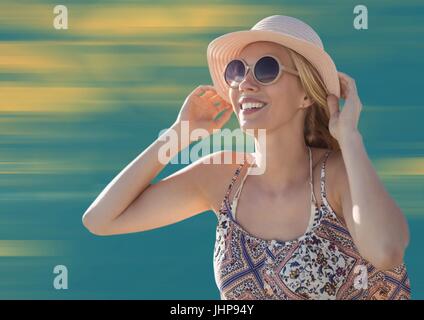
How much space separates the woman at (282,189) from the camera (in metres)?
3.31

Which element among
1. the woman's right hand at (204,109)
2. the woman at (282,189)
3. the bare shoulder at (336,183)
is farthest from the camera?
the woman's right hand at (204,109)

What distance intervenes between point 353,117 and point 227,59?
0.68 metres

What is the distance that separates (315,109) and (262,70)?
328mm

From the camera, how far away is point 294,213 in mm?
3512

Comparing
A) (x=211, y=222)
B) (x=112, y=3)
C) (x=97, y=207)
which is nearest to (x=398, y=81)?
(x=211, y=222)

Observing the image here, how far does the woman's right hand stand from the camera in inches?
150

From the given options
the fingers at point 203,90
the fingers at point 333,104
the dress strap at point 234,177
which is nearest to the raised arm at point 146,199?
the dress strap at point 234,177

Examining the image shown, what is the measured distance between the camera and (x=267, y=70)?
352 cm

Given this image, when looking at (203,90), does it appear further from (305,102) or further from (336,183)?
(336,183)

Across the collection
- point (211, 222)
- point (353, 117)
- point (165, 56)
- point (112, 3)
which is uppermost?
A: point (112, 3)

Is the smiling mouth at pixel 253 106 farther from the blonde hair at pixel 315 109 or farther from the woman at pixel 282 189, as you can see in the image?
the blonde hair at pixel 315 109

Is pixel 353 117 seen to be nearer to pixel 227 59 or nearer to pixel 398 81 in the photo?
pixel 227 59

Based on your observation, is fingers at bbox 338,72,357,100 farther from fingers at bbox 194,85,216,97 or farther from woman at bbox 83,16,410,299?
fingers at bbox 194,85,216,97

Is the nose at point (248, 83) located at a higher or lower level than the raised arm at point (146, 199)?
higher
